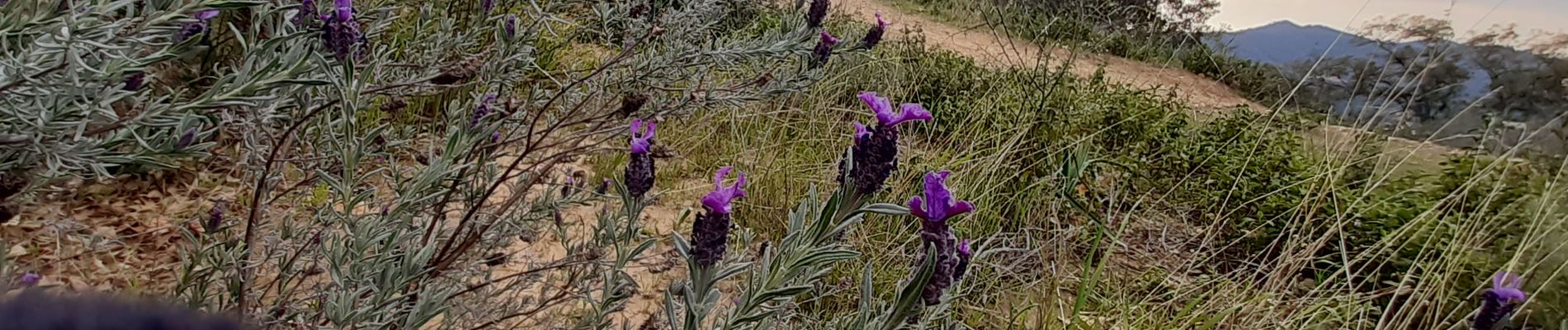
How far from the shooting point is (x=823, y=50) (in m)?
2.21

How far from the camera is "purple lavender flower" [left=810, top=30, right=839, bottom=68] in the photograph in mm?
2166

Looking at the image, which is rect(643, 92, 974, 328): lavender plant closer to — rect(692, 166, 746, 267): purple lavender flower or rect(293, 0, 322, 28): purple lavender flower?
rect(692, 166, 746, 267): purple lavender flower

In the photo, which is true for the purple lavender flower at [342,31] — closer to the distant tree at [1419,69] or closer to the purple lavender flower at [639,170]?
the purple lavender flower at [639,170]

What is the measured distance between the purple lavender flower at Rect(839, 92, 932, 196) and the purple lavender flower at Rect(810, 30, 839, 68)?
1.29m

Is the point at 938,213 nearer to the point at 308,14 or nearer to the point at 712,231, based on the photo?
the point at 712,231

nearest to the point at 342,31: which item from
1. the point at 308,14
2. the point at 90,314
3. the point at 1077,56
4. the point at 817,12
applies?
the point at 308,14

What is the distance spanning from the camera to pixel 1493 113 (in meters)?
3.35

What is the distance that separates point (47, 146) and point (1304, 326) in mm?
2599

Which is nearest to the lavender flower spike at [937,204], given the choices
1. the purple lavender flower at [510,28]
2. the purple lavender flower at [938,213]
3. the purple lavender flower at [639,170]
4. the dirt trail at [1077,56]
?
the purple lavender flower at [938,213]

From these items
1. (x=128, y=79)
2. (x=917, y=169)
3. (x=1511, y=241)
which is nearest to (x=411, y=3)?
(x=128, y=79)

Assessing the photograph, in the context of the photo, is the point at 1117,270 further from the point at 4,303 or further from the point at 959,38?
the point at 959,38

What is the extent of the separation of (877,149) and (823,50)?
1.40m

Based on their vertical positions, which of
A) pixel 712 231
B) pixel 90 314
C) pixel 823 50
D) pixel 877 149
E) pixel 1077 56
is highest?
pixel 90 314

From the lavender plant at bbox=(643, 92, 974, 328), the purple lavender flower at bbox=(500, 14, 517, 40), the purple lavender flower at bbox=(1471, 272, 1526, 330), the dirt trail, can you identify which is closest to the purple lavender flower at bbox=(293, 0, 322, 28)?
the purple lavender flower at bbox=(500, 14, 517, 40)
